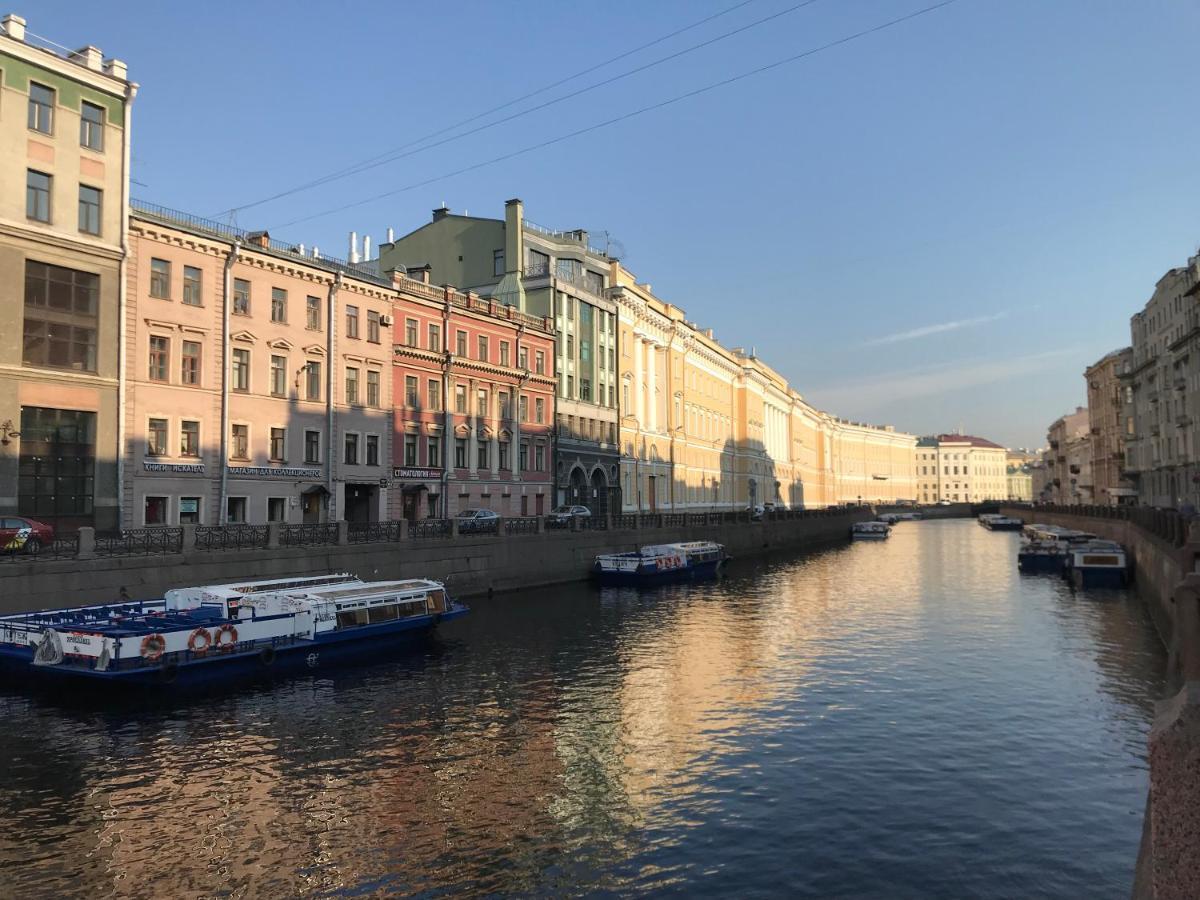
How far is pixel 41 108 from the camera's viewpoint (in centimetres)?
3453

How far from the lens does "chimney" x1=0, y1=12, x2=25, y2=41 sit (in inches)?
1313

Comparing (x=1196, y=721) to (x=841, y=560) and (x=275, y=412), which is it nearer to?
(x=275, y=412)

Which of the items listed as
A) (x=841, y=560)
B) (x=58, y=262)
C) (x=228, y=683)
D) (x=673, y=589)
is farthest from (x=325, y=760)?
(x=841, y=560)

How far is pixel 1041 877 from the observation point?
12266mm

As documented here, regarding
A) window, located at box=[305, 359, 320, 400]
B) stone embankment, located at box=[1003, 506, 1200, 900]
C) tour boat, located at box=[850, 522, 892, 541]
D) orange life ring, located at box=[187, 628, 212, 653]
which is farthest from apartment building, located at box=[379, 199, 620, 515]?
stone embankment, located at box=[1003, 506, 1200, 900]

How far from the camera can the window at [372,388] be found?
4919cm

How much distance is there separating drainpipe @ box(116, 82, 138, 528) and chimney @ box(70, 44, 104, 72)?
128 cm

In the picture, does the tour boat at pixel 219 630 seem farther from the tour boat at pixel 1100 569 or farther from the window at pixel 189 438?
the tour boat at pixel 1100 569

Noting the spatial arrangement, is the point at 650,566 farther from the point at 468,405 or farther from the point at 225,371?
the point at 225,371

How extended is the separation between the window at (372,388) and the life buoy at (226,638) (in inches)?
1005

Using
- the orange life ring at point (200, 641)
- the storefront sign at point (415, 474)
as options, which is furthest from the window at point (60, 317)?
the storefront sign at point (415, 474)

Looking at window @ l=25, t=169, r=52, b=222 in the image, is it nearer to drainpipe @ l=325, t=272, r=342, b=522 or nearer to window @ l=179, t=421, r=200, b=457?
window @ l=179, t=421, r=200, b=457

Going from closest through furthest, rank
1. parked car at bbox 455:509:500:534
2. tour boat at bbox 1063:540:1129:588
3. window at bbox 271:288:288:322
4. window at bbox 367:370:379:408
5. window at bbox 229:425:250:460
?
window at bbox 229:425:250:460
window at bbox 271:288:288:322
parked car at bbox 455:509:500:534
tour boat at bbox 1063:540:1129:588
window at bbox 367:370:379:408

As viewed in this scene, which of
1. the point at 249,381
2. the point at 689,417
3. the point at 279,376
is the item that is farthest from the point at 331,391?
the point at 689,417
